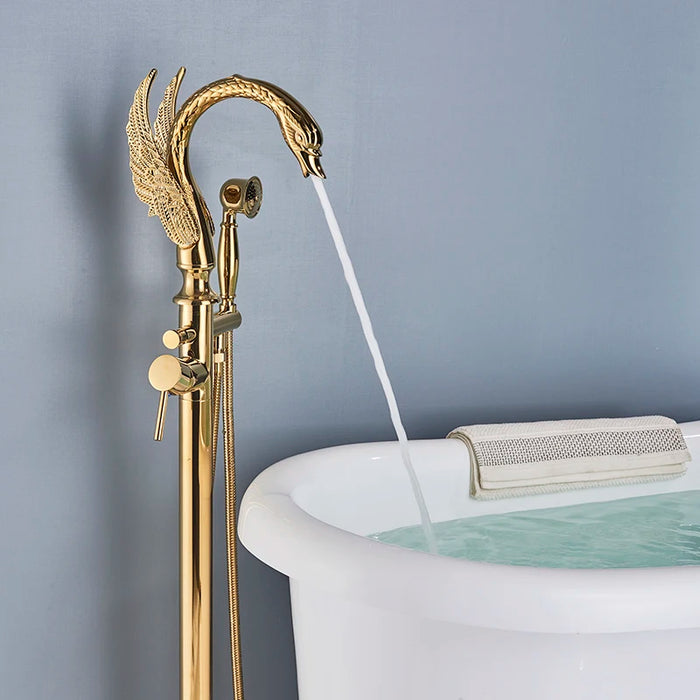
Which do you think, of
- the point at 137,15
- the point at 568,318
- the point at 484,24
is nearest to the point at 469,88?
the point at 484,24

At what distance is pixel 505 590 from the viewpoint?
0.95 m

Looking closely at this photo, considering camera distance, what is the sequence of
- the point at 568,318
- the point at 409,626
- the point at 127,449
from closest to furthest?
the point at 409,626 → the point at 127,449 → the point at 568,318

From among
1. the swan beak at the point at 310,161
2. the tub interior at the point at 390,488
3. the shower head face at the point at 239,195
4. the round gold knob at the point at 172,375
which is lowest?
the tub interior at the point at 390,488

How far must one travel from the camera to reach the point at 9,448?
1388 mm

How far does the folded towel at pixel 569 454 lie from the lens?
1457 mm

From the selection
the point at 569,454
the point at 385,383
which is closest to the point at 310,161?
the point at 385,383

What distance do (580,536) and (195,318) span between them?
67 centimetres

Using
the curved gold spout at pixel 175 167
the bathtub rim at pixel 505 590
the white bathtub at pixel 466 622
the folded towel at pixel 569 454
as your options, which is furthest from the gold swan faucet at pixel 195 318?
the folded towel at pixel 569 454

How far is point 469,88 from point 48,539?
989mm

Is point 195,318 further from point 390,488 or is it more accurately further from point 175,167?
point 390,488

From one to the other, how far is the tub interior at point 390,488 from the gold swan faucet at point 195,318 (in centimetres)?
15

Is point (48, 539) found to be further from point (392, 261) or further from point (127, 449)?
point (392, 261)

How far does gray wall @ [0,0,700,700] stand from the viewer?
138 cm

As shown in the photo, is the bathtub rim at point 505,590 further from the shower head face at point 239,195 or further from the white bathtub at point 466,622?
the shower head face at point 239,195
